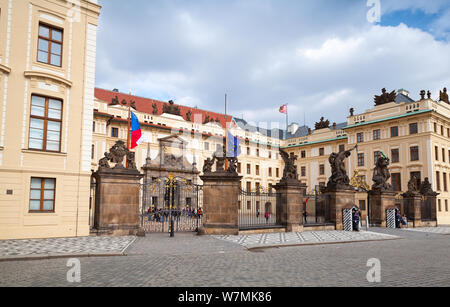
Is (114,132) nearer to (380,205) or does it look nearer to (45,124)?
(45,124)

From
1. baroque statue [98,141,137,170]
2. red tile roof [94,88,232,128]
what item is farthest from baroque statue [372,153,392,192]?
red tile roof [94,88,232,128]

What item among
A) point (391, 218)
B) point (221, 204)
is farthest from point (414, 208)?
point (221, 204)

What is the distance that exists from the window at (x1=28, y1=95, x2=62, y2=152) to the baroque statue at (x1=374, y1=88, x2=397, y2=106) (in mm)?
42985

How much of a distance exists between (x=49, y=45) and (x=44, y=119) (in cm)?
382

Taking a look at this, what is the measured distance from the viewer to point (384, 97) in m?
47.9

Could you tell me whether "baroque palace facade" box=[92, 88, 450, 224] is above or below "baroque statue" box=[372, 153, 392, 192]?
above

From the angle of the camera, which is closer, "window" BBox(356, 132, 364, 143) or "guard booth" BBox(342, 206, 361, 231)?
"guard booth" BBox(342, 206, 361, 231)

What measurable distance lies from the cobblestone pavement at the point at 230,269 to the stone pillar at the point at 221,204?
15.4 feet

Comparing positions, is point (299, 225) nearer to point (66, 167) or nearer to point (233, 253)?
point (233, 253)

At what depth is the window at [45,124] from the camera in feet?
54.5

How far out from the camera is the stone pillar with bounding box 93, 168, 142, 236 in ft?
54.6

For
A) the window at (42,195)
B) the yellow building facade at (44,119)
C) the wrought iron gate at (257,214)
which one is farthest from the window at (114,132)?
the window at (42,195)

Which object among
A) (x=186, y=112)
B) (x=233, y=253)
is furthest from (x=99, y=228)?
(x=186, y=112)

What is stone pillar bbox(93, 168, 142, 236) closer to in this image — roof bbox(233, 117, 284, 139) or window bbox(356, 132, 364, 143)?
window bbox(356, 132, 364, 143)
